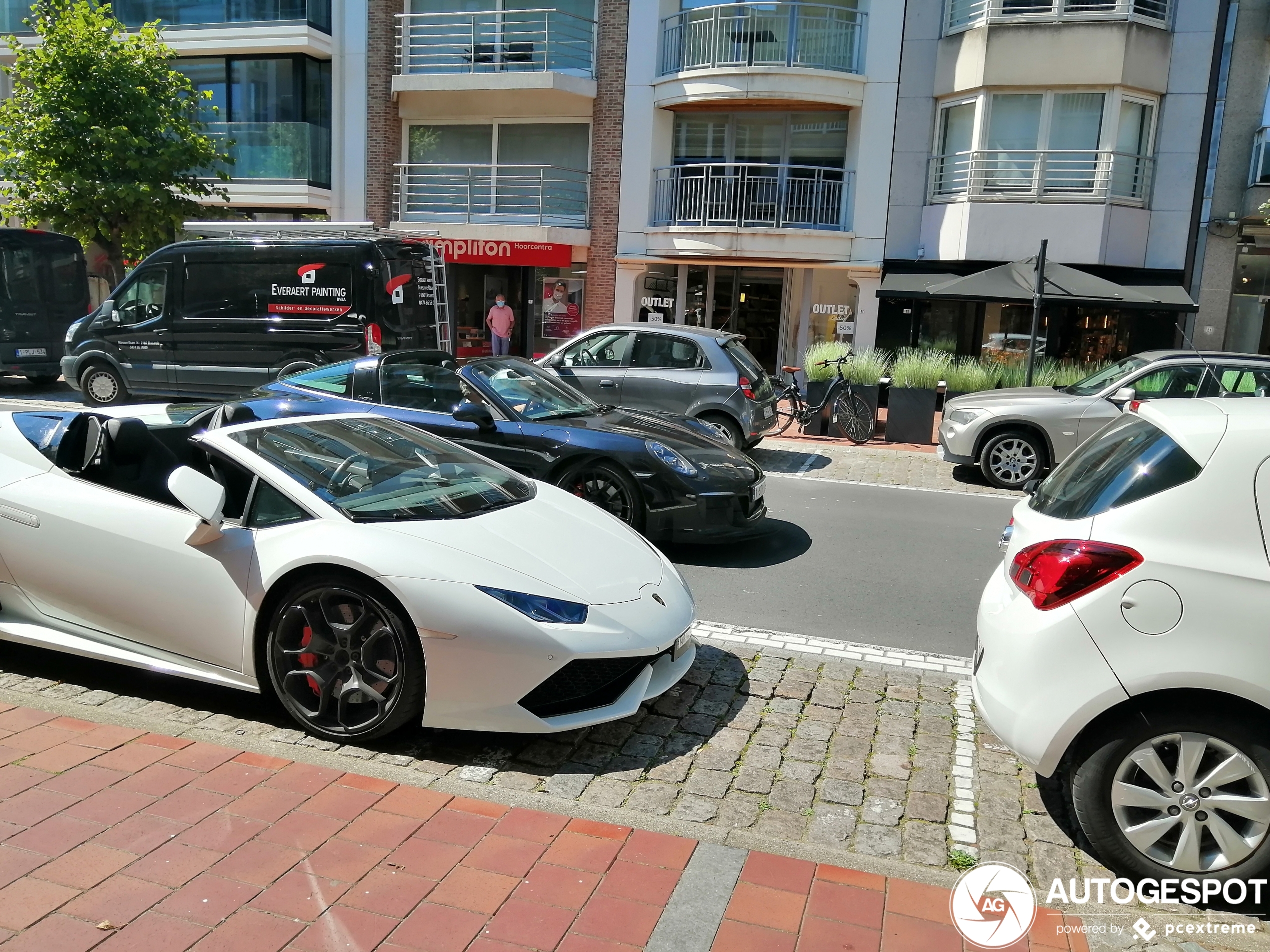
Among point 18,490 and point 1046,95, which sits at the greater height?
point 1046,95

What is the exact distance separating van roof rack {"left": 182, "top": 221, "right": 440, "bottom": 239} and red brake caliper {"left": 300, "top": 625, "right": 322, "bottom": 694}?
31.5 feet

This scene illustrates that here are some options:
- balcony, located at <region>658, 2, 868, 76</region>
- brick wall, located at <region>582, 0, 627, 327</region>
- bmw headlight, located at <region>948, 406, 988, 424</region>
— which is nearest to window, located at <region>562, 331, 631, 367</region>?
bmw headlight, located at <region>948, 406, 988, 424</region>

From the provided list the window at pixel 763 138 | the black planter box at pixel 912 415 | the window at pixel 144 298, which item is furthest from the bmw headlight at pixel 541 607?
the window at pixel 763 138

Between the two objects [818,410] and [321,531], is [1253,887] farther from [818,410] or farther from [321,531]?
[818,410]

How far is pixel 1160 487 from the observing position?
3434 millimetres

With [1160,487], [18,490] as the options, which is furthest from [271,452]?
[1160,487]

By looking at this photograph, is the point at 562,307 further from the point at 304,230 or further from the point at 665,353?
the point at 665,353

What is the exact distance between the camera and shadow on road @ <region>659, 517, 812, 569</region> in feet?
24.4

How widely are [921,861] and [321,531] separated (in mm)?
2598

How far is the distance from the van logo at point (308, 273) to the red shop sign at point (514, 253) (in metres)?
8.02

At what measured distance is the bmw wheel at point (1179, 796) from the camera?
3193 millimetres

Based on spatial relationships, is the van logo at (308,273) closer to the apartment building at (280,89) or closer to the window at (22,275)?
the window at (22,275)

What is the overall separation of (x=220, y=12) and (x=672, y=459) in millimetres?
19889

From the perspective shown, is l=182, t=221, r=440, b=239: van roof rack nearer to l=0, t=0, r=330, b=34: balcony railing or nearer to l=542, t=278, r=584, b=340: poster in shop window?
l=542, t=278, r=584, b=340: poster in shop window
